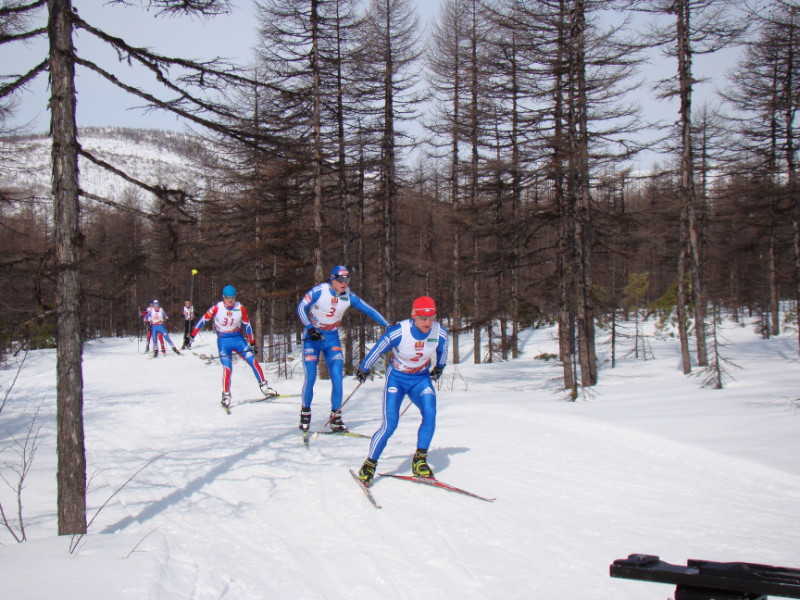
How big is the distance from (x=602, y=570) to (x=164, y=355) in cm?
2477

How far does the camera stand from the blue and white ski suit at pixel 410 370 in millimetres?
6711

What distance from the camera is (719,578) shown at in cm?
133

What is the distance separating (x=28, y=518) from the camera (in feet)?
18.6

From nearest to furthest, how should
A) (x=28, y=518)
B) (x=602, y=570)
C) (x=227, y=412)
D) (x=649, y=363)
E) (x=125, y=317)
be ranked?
(x=602, y=570) < (x=28, y=518) < (x=227, y=412) < (x=649, y=363) < (x=125, y=317)

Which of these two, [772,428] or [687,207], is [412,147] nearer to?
[687,207]

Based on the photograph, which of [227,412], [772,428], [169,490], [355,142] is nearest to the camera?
[169,490]

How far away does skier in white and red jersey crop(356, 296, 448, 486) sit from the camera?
659 centimetres

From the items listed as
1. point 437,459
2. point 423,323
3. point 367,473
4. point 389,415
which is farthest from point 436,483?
point 423,323

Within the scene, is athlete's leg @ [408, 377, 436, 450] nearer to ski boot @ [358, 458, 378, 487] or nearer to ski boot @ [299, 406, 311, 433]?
ski boot @ [358, 458, 378, 487]

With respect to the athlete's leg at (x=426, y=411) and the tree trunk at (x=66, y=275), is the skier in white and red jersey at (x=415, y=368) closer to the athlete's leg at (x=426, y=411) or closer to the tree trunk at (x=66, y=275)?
the athlete's leg at (x=426, y=411)

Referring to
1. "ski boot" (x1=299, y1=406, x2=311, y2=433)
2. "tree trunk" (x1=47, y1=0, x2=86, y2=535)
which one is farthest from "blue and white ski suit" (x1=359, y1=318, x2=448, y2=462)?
"tree trunk" (x1=47, y1=0, x2=86, y2=535)

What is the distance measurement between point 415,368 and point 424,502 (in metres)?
1.68

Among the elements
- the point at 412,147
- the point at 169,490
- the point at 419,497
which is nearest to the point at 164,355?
the point at 412,147

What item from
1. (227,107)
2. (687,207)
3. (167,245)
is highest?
(687,207)
